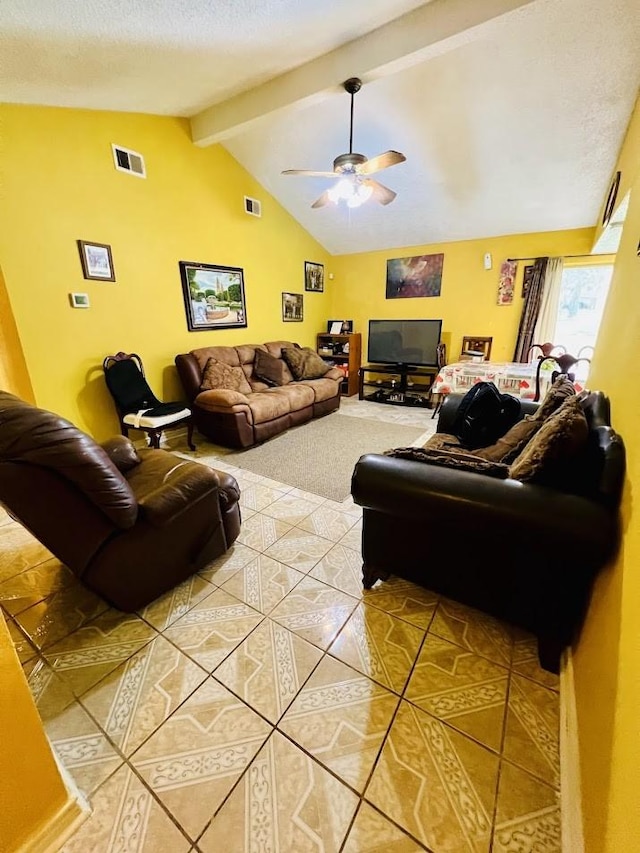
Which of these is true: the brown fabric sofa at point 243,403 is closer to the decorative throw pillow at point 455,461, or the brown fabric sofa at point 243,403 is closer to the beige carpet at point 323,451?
the beige carpet at point 323,451

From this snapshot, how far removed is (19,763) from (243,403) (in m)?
2.73

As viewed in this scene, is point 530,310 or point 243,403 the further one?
point 530,310

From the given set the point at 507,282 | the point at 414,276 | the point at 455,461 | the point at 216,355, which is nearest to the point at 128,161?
the point at 216,355

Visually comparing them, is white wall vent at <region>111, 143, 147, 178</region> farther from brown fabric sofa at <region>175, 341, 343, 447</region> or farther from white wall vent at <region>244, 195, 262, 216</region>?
brown fabric sofa at <region>175, 341, 343, 447</region>

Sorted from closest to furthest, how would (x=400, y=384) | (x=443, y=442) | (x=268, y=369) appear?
(x=443, y=442), (x=268, y=369), (x=400, y=384)

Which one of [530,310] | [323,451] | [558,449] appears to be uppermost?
[530,310]

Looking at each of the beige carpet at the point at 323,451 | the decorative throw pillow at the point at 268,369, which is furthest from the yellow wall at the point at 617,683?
the decorative throw pillow at the point at 268,369

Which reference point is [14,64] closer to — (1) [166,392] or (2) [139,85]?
(2) [139,85]

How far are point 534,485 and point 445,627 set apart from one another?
0.73 m

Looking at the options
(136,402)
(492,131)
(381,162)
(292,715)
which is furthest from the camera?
(136,402)

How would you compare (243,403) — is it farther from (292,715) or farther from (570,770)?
(570,770)

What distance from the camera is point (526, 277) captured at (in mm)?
4445

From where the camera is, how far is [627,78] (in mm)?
2395

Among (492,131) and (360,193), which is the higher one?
(492,131)
